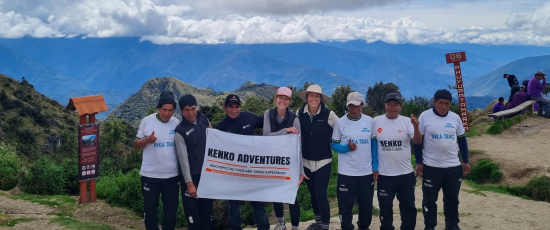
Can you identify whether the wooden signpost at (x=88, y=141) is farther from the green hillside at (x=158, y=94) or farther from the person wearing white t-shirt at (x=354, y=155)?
the green hillside at (x=158, y=94)

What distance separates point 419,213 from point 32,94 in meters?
56.3

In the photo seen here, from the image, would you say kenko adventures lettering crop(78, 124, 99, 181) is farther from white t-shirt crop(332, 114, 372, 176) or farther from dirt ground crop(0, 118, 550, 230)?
white t-shirt crop(332, 114, 372, 176)

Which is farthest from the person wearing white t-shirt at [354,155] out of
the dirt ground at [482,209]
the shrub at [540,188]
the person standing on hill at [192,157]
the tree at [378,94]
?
the tree at [378,94]

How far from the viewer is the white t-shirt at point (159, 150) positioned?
6.41m

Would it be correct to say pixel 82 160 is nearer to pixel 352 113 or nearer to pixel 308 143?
pixel 308 143

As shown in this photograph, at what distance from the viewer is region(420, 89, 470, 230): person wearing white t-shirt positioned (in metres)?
6.75

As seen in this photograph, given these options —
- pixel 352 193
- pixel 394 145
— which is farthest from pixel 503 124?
pixel 352 193

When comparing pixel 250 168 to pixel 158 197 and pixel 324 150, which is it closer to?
pixel 324 150

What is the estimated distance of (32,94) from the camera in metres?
54.4

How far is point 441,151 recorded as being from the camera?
6.78 metres

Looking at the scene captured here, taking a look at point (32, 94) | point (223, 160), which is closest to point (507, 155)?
point (223, 160)

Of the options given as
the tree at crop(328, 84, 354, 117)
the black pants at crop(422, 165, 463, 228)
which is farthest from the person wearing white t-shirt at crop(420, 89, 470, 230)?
the tree at crop(328, 84, 354, 117)

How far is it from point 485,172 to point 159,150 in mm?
9628

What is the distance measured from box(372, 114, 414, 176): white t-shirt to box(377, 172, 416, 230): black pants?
0.11m
